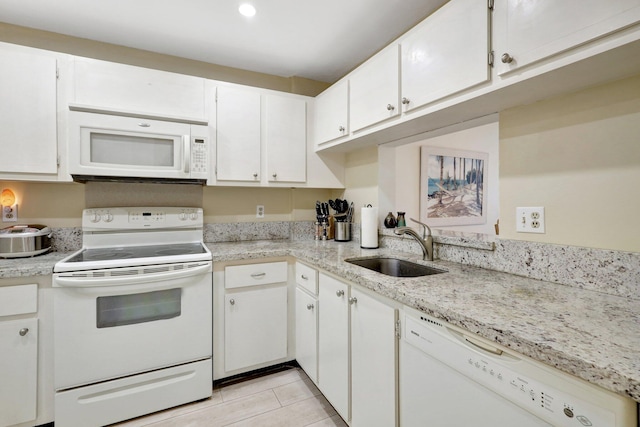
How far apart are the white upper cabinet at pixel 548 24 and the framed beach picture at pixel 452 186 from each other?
1.99 m

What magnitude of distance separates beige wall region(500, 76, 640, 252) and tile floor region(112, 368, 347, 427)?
1.48m

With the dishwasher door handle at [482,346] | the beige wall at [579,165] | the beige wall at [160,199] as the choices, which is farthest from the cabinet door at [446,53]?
the beige wall at [160,199]

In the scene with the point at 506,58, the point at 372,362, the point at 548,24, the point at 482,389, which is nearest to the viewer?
the point at 482,389

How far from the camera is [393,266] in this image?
1.84m

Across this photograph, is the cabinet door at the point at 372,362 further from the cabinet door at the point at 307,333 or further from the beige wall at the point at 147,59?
the beige wall at the point at 147,59

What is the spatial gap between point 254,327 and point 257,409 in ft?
1.57

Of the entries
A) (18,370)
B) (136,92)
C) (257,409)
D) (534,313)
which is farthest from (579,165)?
(18,370)

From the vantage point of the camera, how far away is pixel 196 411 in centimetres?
174

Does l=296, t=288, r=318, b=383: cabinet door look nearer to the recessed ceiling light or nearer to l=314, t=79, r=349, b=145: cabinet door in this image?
l=314, t=79, r=349, b=145: cabinet door

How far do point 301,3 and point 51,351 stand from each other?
237cm

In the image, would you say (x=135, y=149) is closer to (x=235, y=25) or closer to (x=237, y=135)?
(x=237, y=135)

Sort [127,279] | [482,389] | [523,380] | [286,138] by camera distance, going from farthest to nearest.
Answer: [286,138]
[127,279]
[482,389]
[523,380]

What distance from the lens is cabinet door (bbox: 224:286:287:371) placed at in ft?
6.38

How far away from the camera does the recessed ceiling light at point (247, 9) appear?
1.69m
